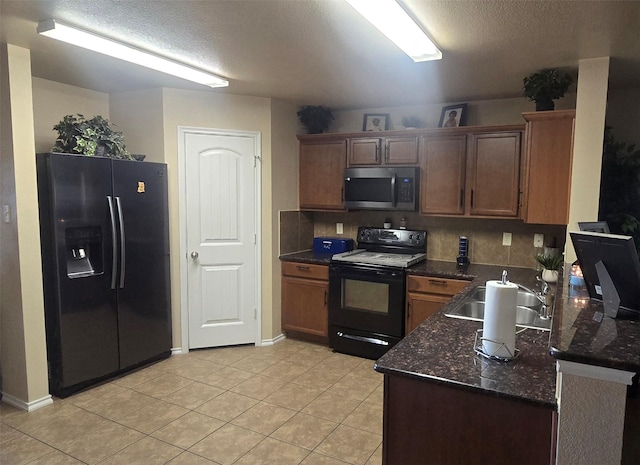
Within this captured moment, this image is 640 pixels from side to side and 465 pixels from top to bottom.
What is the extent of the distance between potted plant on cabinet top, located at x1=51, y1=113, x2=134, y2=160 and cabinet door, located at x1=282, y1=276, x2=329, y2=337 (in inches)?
78.7

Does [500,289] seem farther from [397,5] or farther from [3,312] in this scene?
[3,312]

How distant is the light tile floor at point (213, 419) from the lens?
7.98 ft

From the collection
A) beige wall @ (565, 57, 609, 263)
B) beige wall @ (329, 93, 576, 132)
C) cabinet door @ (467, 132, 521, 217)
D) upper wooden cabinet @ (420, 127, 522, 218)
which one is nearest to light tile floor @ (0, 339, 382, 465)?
upper wooden cabinet @ (420, 127, 522, 218)

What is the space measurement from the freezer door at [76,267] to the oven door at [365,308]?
189 cm

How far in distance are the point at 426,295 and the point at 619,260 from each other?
2214 mm

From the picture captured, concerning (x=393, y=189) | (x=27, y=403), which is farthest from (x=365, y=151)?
(x=27, y=403)

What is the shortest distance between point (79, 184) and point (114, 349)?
1.29m

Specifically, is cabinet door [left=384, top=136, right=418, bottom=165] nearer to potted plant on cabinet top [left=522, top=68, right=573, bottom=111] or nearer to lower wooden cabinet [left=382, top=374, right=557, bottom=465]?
potted plant on cabinet top [left=522, top=68, right=573, bottom=111]

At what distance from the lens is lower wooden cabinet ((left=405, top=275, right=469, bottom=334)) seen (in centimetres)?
354

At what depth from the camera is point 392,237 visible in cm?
433

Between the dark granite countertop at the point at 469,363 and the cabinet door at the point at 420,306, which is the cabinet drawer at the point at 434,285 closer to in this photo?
the cabinet door at the point at 420,306

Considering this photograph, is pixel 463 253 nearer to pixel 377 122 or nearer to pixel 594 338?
pixel 377 122

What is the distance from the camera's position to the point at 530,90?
311 cm

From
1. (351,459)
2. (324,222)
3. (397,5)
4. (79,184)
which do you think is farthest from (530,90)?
(79,184)
